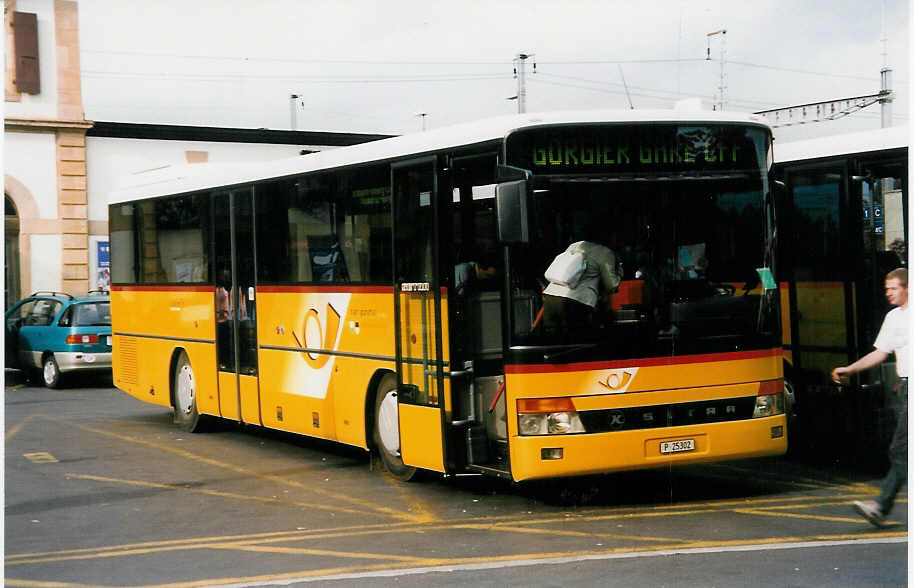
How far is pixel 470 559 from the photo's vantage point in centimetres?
791

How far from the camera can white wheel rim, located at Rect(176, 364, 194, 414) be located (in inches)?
612

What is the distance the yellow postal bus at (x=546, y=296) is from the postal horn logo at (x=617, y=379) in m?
0.01

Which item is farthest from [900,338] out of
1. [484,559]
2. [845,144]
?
[484,559]

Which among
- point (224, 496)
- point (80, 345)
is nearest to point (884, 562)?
point (224, 496)

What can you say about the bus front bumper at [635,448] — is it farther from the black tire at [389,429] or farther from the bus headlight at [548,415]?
the black tire at [389,429]

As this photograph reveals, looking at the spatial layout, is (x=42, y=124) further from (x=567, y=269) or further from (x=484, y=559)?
(x=484, y=559)

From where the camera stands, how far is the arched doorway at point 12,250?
1185 inches

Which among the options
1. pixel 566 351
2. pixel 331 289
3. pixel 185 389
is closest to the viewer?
pixel 566 351

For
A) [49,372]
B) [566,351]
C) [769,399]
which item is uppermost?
[566,351]

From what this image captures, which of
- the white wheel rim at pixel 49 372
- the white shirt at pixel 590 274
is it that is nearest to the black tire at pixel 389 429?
the white shirt at pixel 590 274

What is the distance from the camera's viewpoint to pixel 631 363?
930cm

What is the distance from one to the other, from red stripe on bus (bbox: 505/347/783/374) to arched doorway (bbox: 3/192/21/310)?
23.1 metres

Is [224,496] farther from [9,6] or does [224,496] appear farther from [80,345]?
[9,6]

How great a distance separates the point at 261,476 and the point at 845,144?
6.01m
